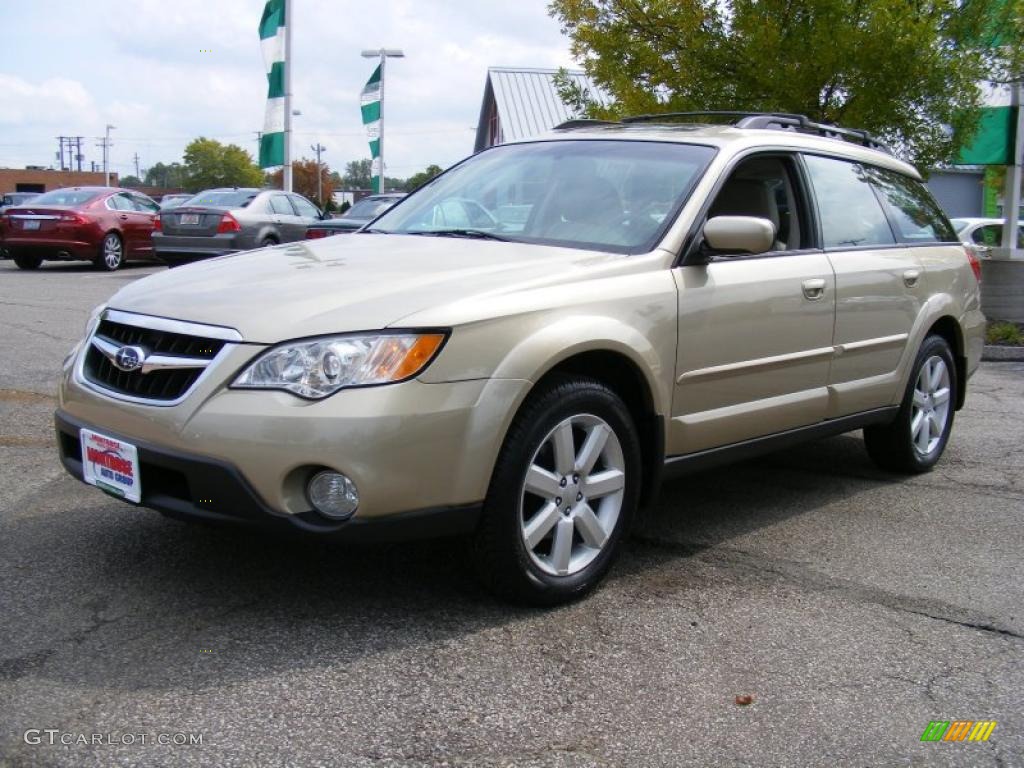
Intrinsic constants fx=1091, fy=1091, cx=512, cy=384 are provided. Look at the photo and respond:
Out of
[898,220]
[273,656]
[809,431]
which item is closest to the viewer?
[273,656]

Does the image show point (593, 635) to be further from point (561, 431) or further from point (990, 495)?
point (990, 495)

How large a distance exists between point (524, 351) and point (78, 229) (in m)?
17.0

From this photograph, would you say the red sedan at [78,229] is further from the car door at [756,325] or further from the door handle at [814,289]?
the door handle at [814,289]

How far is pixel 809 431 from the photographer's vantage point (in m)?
4.94

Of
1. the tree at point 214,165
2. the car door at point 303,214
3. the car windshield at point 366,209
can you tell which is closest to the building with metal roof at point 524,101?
the car door at point 303,214

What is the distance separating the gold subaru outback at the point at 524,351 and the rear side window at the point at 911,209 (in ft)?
0.74

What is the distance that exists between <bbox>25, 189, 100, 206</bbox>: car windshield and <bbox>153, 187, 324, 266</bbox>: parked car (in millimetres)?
2361

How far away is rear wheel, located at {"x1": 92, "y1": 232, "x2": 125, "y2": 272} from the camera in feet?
61.9

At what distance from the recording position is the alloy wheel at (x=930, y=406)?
5820 millimetres

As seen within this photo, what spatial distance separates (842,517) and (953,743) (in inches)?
86.8

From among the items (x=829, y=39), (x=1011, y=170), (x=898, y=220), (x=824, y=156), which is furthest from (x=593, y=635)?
(x=1011, y=170)

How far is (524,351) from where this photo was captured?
137 inches

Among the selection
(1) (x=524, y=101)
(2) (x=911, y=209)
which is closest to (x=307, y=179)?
(1) (x=524, y=101)

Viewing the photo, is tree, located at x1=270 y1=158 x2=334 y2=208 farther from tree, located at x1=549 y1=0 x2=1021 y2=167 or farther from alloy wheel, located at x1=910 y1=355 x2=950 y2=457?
alloy wheel, located at x1=910 y1=355 x2=950 y2=457
